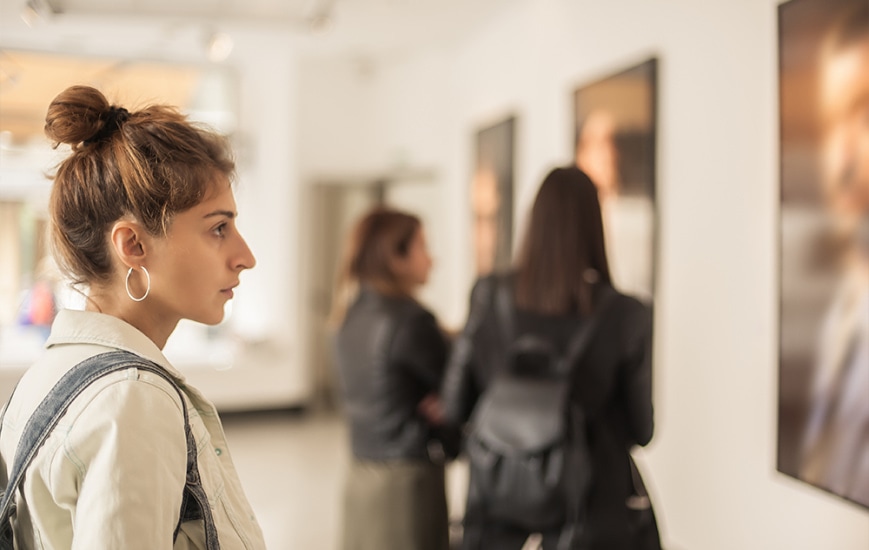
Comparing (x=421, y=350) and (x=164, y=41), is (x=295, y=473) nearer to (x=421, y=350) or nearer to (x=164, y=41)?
(x=421, y=350)

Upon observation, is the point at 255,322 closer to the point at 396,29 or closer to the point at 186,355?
the point at 186,355

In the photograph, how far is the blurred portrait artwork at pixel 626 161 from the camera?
377 cm

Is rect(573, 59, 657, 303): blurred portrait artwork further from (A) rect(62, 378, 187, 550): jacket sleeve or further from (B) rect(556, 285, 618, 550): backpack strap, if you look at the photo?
(A) rect(62, 378, 187, 550): jacket sleeve

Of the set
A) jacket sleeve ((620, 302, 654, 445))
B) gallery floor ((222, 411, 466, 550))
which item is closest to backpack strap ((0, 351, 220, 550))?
jacket sleeve ((620, 302, 654, 445))

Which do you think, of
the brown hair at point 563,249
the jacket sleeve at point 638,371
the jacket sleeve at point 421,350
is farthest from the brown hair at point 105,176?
the jacket sleeve at point 421,350

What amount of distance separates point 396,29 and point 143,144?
5.68 metres

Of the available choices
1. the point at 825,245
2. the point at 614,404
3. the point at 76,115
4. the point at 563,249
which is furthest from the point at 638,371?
the point at 76,115

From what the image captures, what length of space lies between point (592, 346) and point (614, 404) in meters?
0.20

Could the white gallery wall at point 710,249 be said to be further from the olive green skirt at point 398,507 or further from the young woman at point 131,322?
the young woman at point 131,322

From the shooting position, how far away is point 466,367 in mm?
2127

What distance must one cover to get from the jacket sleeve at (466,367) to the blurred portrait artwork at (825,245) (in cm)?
129

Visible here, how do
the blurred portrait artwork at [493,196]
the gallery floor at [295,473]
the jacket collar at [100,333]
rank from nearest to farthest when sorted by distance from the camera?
the jacket collar at [100,333] → the gallery floor at [295,473] → the blurred portrait artwork at [493,196]

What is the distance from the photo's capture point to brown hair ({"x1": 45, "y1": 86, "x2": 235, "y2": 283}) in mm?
1056

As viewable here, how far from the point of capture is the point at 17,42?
6.46m
